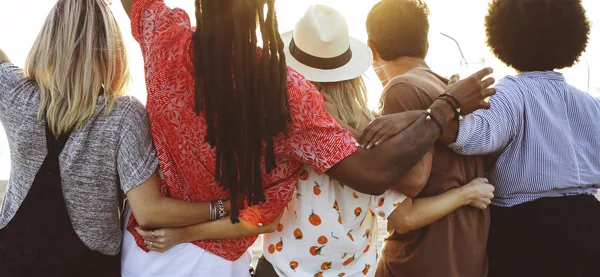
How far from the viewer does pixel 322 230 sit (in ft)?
7.80

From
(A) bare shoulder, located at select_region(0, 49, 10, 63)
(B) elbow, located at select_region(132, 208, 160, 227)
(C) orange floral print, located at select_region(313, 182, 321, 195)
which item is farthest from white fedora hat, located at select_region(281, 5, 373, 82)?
(A) bare shoulder, located at select_region(0, 49, 10, 63)

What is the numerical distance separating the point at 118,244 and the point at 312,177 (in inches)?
29.6

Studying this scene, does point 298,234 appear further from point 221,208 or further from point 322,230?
point 221,208

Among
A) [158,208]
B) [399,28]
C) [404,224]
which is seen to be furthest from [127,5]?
[404,224]

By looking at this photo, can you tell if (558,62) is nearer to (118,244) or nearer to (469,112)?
(469,112)

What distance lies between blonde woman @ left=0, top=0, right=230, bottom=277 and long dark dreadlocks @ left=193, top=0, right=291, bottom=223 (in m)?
0.31

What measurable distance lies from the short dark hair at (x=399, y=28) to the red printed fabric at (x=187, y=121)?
2.71 ft

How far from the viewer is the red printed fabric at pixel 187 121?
6.70 ft

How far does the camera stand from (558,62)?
265 cm

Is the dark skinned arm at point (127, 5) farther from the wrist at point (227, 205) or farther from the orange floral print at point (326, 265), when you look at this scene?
the orange floral print at point (326, 265)

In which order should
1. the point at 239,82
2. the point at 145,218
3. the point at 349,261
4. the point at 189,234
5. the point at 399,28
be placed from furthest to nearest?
the point at 399,28 < the point at 349,261 < the point at 189,234 < the point at 145,218 < the point at 239,82

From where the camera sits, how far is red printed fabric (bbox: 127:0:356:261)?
204 centimetres

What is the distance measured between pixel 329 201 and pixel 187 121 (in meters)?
0.64

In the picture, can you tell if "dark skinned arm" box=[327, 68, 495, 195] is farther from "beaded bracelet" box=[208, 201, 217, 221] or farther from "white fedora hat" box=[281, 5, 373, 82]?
"beaded bracelet" box=[208, 201, 217, 221]
